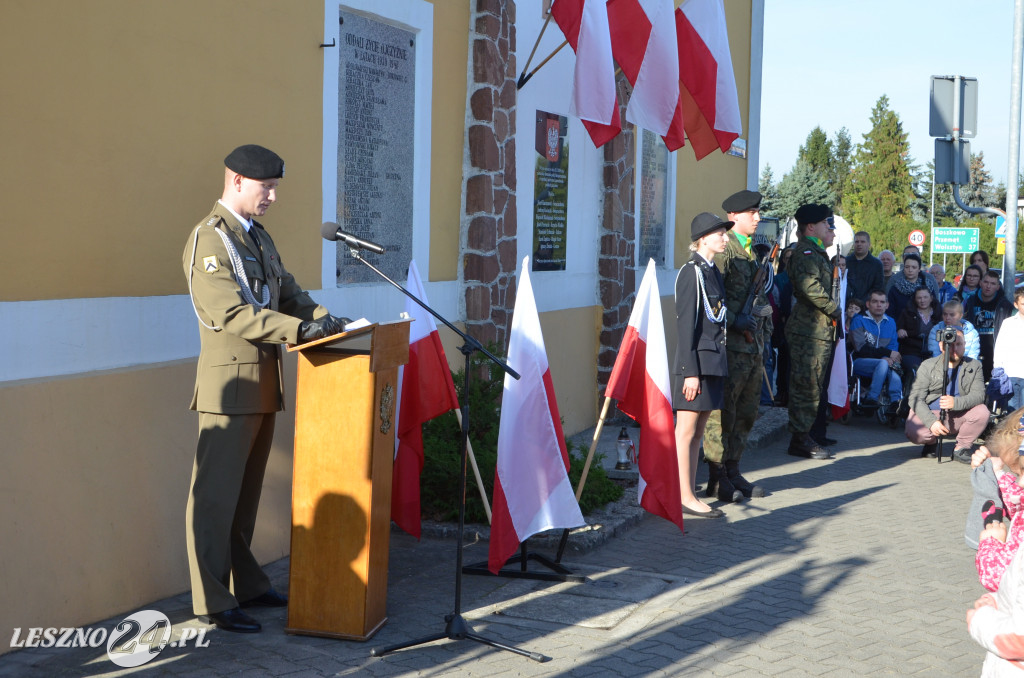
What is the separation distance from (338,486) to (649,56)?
5574mm

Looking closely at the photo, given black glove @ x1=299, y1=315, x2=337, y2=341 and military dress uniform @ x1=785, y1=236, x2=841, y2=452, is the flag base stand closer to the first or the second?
black glove @ x1=299, y1=315, x2=337, y2=341

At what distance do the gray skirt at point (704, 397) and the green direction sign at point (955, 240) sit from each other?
2649 cm

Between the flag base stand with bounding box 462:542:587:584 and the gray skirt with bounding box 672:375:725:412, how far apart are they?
1.71 meters

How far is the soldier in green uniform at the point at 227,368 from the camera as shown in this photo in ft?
14.8

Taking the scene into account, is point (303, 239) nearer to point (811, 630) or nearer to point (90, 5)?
point (90, 5)

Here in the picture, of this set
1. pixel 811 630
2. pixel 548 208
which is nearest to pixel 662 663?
pixel 811 630

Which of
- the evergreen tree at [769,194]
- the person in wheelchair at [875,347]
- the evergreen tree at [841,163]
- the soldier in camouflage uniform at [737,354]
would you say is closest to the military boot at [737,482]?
the soldier in camouflage uniform at [737,354]

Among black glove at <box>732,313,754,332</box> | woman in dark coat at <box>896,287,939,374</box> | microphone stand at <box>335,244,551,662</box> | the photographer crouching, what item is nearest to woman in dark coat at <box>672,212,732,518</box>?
black glove at <box>732,313,754,332</box>

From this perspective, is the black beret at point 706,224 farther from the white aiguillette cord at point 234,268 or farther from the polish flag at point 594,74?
the white aiguillette cord at point 234,268

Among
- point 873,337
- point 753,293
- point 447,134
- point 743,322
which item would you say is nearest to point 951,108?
point 873,337

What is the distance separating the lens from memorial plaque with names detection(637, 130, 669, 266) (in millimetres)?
11984

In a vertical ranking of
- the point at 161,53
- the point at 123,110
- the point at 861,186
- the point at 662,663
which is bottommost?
the point at 662,663

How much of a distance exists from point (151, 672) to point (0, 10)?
2.65m

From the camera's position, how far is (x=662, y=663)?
450 centimetres
